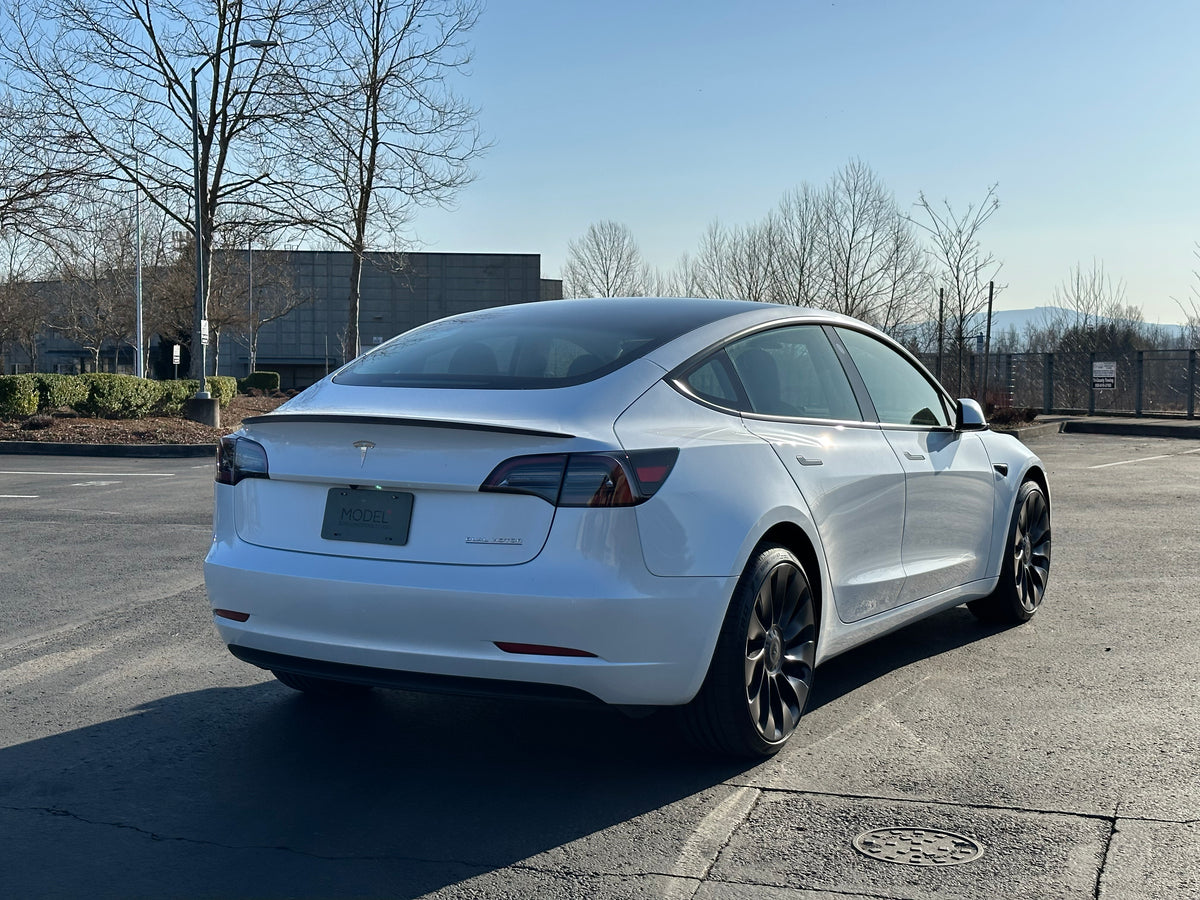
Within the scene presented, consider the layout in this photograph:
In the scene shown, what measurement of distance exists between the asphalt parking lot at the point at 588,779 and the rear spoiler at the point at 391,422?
117 cm

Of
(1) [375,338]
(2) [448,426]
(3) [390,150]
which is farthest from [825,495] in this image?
(1) [375,338]

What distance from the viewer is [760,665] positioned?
4320 mm

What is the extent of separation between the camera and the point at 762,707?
433cm

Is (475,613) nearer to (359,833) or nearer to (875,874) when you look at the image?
(359,833)

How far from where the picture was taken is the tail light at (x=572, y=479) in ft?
12.5

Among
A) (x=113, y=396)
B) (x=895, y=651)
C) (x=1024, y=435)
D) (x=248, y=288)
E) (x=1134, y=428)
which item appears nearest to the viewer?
(x=895, y=651)

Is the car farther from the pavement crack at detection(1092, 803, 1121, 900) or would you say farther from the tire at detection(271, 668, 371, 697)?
the pavement crack at detection(1092, 803, 1121, 900)

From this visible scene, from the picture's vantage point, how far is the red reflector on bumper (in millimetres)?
3783

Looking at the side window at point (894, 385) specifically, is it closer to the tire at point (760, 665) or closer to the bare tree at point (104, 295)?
the tire at point (760, 665)

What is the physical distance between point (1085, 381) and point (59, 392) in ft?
93.7

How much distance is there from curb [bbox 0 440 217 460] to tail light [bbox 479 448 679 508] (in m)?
17.2

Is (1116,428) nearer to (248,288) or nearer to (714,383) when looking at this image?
(714,383)

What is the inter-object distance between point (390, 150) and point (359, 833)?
29622 millimetres

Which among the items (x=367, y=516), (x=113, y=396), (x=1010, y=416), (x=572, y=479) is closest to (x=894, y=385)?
(x=572, y=479)
